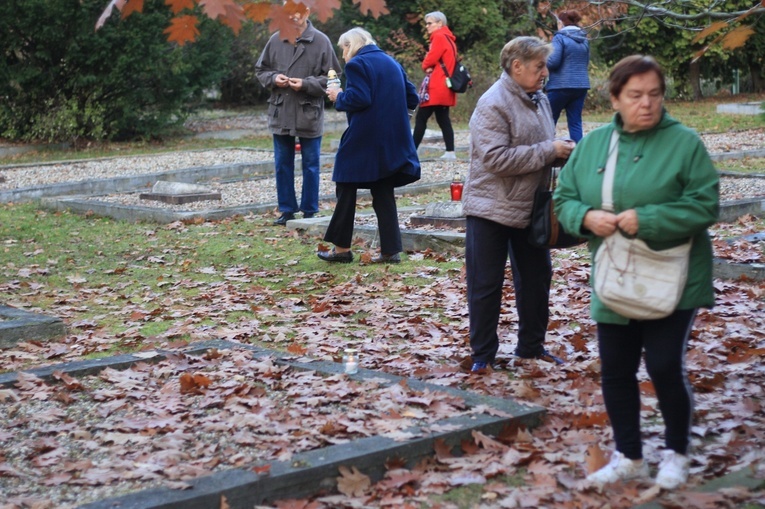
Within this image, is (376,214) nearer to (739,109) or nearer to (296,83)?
(296,83)

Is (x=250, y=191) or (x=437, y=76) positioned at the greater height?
(x=437, y=76)

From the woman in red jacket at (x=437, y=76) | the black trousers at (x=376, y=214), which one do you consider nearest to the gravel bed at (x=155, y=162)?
the woman in red jacket at (x=437, y=76)

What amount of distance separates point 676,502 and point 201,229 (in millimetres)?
8541

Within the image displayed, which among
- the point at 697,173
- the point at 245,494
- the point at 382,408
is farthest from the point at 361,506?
the point at 697,173

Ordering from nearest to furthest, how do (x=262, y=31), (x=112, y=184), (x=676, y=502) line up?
(x=676, y=502) → (x=112, y=184) → (x=262, y=31)

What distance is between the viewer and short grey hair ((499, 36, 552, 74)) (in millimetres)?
5613

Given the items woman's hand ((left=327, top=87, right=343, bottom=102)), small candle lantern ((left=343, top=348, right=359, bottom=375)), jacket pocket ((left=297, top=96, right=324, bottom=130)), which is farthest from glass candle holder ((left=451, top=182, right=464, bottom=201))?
small candle lantern ((left=343, top=348, right=359, bottom=375))

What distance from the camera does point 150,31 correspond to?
22.1m

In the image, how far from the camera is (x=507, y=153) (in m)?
5.59

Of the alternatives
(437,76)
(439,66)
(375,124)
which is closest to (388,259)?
(375,124)

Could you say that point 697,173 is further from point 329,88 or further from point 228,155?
point 228,155

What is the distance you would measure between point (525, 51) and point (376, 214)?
357 centimetres

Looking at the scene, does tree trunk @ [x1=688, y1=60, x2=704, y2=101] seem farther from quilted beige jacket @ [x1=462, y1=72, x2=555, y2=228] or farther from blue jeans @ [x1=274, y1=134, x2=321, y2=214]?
quilted beige jacket @ [x1=462, y1=72, x2=555, y2=228]

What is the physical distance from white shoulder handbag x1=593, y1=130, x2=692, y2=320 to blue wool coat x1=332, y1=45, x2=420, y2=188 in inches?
182
